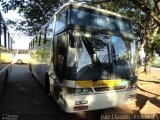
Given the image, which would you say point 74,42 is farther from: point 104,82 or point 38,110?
point 38,110

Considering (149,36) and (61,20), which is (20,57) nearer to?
(149,36)

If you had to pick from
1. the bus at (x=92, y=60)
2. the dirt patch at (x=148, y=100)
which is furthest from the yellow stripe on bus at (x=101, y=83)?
the dirt patch at (x=148, y=100)

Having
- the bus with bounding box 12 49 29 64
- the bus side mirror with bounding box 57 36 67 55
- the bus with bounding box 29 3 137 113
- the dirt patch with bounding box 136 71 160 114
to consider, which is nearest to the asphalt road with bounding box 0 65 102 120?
the bus with bounding box 29 3 137 113

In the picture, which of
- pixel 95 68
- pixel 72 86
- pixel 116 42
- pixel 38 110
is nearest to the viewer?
pixel 72 86

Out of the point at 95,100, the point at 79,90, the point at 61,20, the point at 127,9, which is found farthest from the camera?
the point at 127,9

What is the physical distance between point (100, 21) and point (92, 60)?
135 centimetres

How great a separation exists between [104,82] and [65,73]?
1.11 meters

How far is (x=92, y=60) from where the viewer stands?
295 inches

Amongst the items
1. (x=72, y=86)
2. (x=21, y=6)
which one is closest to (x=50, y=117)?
(x=72, y=86)

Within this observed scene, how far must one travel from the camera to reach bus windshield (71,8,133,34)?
768cm

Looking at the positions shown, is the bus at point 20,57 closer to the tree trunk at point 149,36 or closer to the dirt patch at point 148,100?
the tree trunk at point 149,36

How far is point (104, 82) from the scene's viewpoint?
7469 mm

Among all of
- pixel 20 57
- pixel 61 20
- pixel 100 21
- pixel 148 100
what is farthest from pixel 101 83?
pixel 20 57

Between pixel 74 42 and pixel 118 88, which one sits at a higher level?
pixel 74 42
